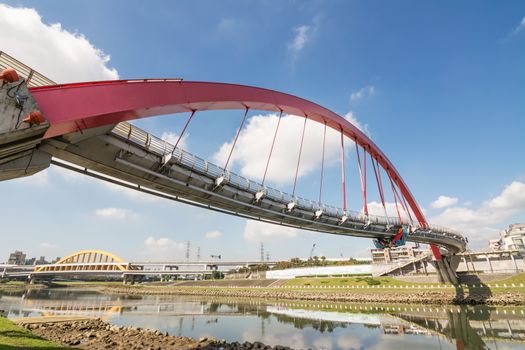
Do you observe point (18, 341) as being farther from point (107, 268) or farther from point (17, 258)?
point (17, 258)

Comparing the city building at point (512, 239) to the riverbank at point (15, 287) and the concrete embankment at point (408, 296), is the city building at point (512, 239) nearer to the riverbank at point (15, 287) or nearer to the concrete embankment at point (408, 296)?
the concrete embankment at point (408, 296)

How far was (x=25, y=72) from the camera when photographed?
280 inches

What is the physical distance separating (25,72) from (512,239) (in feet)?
327

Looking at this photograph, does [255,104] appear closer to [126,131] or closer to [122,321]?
Answer: [126,131]

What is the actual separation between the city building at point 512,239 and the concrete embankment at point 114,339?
201 ft

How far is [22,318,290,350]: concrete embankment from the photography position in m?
13.9

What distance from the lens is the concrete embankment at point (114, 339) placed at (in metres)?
13.9

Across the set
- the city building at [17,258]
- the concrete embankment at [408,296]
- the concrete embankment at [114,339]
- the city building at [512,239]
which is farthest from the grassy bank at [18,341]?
the city building at [17,258]

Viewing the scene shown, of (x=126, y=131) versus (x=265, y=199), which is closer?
(x=126, y=131)

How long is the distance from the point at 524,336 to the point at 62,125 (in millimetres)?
24860

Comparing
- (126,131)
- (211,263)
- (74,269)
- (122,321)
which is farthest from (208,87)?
(74,269)

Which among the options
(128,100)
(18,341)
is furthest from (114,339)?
(128,100)

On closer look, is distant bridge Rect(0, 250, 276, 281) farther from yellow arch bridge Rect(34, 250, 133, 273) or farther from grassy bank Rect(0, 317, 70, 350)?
grassy bank Rect(0, 317, 70, 350)

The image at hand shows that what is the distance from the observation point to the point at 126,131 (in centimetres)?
980
